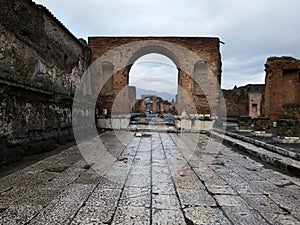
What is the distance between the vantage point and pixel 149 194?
2.91 m

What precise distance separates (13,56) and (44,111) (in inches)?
56.9

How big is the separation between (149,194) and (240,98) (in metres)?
22.9

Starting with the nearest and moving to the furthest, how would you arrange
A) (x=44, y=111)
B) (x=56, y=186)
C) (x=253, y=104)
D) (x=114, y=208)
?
1. (x=114, y=208)
2. (x=56, y=186)
3. (x=44, y=111)
4. (x=253, y=104)

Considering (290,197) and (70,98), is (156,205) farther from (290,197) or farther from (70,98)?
(70,98)

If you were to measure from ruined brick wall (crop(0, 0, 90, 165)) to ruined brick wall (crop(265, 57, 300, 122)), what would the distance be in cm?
1116

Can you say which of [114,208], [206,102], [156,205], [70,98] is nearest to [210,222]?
[156,205]

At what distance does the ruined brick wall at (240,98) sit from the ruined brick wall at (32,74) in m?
17.7

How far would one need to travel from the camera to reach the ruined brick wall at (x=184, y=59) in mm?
12398

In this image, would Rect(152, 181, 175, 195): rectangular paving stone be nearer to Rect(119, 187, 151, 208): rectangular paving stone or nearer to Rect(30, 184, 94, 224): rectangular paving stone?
Rect(119, 187, 151, 208): rectangular paving stone

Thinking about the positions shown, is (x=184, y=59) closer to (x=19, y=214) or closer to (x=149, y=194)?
(x=149, y=194)

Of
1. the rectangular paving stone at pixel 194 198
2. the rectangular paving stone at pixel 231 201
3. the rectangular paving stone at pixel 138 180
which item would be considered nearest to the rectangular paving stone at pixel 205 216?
the rectangular paving stone at pixel 194 198

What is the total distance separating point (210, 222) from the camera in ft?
7.26

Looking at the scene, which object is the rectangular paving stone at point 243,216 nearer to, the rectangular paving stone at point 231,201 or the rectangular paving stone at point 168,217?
the rectangular paving stone at point 231,201

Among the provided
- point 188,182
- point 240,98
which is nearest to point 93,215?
point 188,182
